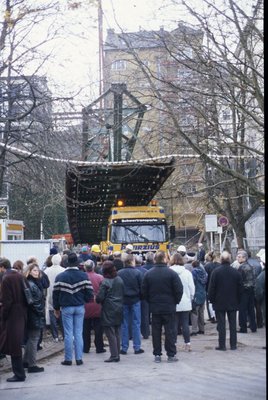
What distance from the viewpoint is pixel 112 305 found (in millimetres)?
12102

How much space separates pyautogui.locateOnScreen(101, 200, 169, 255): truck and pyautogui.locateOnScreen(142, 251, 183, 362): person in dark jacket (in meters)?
12.5

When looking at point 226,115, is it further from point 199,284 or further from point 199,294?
point 199,294

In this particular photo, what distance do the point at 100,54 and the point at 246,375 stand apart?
39.0 feet

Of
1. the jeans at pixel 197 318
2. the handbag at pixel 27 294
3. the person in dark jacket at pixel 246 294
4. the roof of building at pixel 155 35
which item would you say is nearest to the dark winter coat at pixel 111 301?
the handbag at pixel 27 294

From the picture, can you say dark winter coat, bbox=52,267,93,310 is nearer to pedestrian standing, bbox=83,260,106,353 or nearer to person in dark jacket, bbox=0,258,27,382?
pedestrian standing, bbox=83,260,106,353

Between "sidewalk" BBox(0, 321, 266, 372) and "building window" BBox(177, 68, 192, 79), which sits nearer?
"sidewalk" BBox(0, 321, 266, 372)

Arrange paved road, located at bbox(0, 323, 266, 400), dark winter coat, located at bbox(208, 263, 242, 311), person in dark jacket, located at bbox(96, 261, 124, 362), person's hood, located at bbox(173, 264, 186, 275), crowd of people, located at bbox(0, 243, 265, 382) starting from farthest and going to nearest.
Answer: person's hood, located at bbox(173, 264, 186, 275) < dark winter coat, located at bbox(208, 263, 242, 311) < person in dark jacket, located at bbox(96, 261, 124, 362) < crowd of people, located at bbox(0, 243, 265, 382) < paved road, located at bbox(0, 323, 266, 400)

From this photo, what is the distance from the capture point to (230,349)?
1323cm

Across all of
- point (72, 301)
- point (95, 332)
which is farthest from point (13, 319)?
point (95, 332)

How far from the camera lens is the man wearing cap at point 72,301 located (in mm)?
11633

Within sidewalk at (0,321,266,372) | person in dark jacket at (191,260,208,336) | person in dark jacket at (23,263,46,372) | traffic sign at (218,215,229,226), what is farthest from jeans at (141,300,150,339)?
traffic sign at (218,215,229,226)

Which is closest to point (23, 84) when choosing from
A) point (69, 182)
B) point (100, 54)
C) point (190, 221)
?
point (100, 54)

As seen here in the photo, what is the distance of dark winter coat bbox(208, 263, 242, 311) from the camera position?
13164 mm

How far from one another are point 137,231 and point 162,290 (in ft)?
42.9
